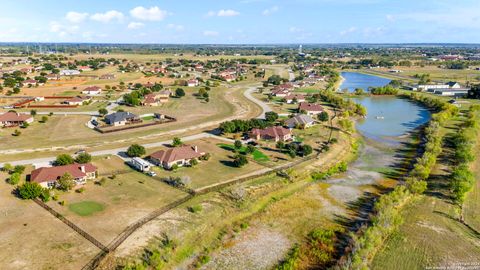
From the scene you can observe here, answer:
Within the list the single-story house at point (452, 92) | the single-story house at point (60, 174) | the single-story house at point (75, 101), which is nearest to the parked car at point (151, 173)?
the single-story house at point (60, 174)

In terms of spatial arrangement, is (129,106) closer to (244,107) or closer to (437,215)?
(244,107)

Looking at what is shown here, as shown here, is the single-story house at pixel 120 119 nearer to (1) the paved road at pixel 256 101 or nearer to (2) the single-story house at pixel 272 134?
(2) the single-story house at pixel 272 134

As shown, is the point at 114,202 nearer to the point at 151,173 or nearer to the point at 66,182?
the point at 66,182

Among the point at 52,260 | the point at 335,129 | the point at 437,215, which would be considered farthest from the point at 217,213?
the point at 335,129

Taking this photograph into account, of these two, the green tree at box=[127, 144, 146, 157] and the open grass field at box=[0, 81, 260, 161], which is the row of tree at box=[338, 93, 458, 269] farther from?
the open grass field at box=[0, 81, 260, 161]

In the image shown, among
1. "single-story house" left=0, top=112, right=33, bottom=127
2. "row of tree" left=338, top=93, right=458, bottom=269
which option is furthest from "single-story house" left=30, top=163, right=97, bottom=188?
"single-story house" left=0, top=112, right=33, bottom=127

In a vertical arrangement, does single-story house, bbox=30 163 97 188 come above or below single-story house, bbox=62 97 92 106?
below
